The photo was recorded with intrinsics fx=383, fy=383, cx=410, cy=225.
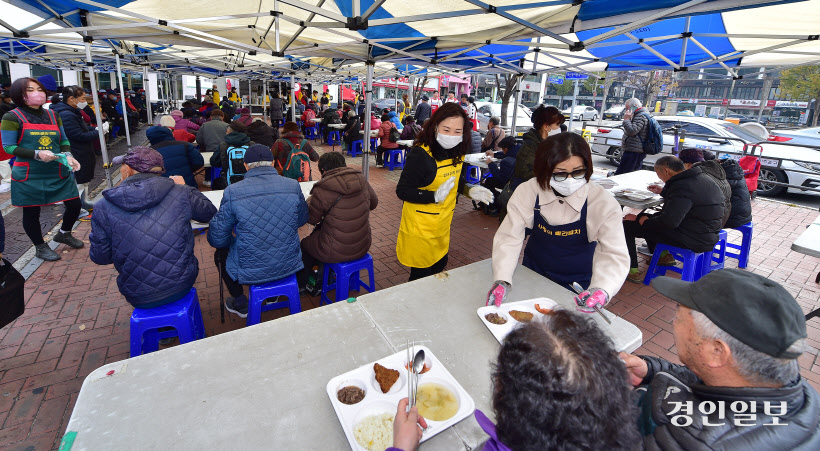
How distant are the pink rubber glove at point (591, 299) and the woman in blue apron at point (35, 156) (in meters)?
4.88

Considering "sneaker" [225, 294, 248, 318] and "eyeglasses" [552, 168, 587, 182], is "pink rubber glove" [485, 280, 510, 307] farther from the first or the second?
"sneaker" [225, 294, 248, 318]

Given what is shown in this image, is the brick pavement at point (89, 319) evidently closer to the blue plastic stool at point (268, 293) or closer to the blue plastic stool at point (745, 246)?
the blue plastic stool at point (745, 246)

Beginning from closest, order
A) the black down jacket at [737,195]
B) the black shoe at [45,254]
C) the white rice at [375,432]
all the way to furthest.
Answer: the white rice at [375,432] < the black shoe at [45,254] < the black down jacket at [737,195]

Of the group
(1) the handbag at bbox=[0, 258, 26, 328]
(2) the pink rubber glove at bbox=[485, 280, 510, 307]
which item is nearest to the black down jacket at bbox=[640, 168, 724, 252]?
(2) the pink rubber glove at bbox=[485, 280, 510, 307]

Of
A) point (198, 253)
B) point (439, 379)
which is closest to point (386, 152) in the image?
point (198, 253)

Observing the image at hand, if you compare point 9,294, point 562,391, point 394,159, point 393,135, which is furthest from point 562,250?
point 394,159

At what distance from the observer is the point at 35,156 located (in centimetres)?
379

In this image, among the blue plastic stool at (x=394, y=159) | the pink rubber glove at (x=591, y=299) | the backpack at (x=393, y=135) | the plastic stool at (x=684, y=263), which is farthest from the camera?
the blue plastic stool at (x=394, y=159)

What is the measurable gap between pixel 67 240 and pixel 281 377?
4713 millimetres

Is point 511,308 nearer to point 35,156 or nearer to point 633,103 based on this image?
point 35,156

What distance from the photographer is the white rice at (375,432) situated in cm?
120

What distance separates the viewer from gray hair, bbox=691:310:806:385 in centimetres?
103

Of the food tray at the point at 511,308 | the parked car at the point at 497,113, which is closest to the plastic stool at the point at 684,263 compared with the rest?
the food tray at the point at 511,308

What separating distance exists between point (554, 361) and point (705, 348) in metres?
0.65
